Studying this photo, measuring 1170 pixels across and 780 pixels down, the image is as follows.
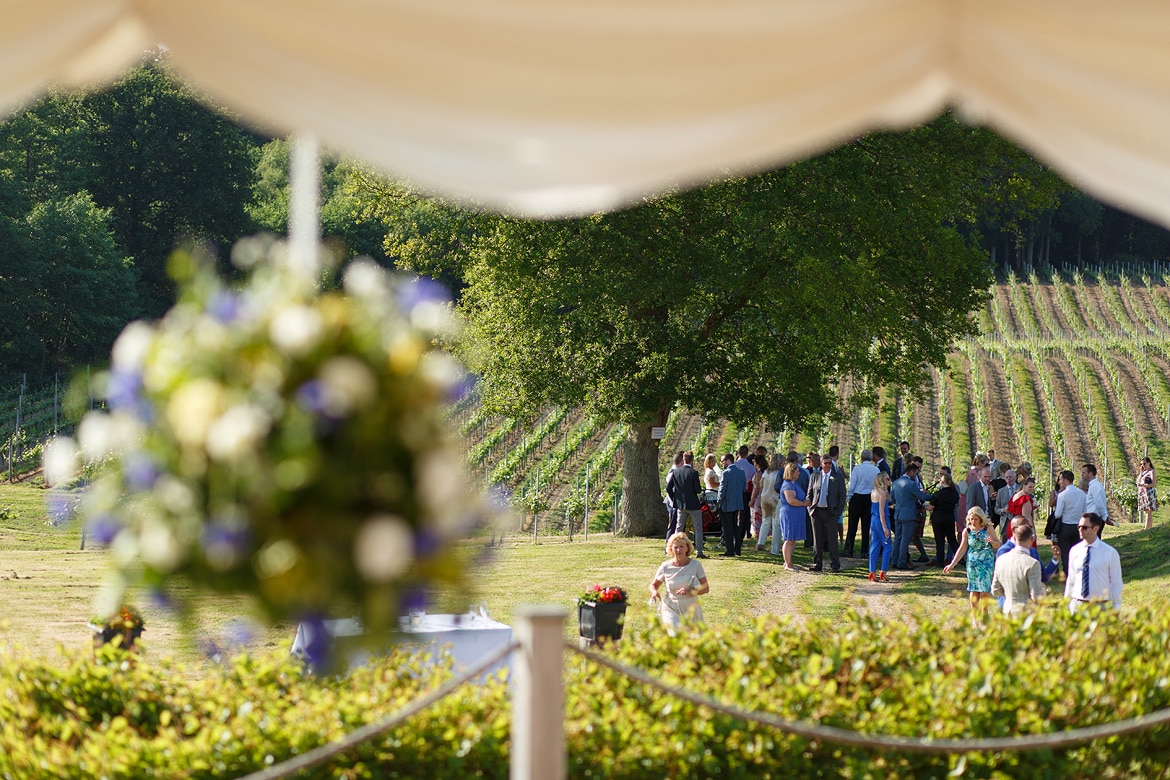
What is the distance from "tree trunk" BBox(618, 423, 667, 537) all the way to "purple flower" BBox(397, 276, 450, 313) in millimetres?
19857

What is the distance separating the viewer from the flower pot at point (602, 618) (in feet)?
32.1

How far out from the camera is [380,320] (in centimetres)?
245

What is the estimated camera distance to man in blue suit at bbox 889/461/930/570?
16.5m

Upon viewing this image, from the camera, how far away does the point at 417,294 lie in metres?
2.54

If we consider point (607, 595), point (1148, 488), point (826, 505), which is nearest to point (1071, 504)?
point (826, 505)

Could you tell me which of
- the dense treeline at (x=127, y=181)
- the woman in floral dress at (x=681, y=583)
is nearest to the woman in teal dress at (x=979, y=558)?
the woman in floral dress at (x=681, y=583)

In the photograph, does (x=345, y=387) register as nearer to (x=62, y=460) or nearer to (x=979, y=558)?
(x=62, y=460)

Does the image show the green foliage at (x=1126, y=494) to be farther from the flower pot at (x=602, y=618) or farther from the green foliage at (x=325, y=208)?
the green foliage at (x=325, y=208)

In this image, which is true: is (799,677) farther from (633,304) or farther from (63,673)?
(633,304)

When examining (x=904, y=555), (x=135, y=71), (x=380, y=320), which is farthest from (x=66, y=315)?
(x=380, y=320)

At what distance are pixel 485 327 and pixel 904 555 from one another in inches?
344

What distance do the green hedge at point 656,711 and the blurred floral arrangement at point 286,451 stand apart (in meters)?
2.46

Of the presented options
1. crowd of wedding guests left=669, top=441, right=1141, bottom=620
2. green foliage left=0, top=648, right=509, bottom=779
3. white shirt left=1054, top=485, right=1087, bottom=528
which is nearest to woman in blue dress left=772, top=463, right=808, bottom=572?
crowd of wedding guests left=669, top=441, right=1141, bottom=620

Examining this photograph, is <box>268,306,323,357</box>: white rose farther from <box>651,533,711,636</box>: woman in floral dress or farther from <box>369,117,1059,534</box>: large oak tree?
<box>369,117,1059,534</box>: large oak tree
